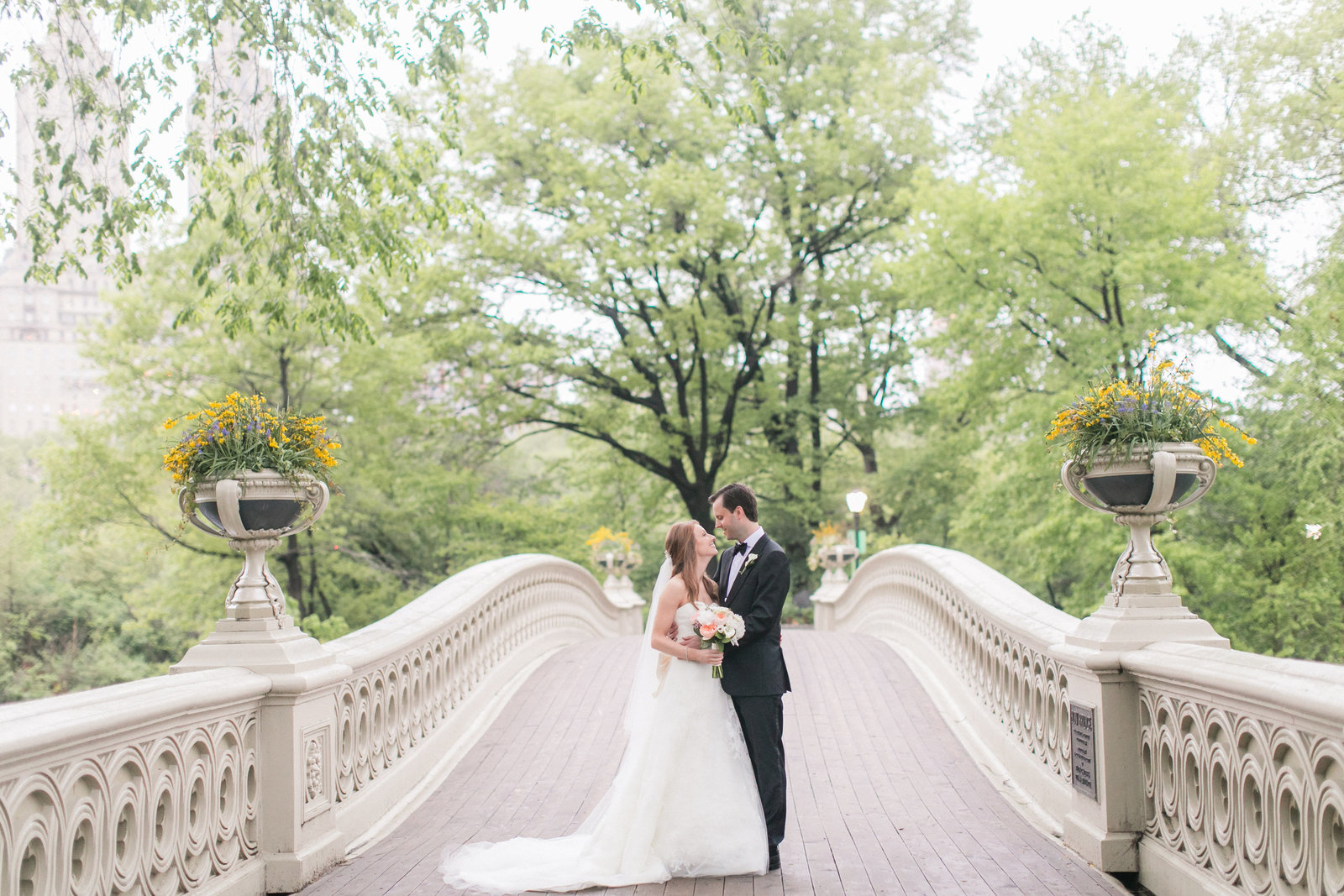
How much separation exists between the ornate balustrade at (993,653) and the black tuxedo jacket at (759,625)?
1743 millimetres

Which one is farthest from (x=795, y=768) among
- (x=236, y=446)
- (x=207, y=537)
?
(x=207, y=537)

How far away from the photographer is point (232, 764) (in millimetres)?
4859

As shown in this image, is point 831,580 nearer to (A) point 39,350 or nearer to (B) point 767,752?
(B) point 767,752

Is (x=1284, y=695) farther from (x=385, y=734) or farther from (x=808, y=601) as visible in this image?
(x=808, y=601)

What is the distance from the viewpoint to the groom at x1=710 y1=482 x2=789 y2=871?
5438 millimetres

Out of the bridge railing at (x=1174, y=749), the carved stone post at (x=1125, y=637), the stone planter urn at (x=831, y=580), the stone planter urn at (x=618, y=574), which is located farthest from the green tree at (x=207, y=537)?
the carved stone post at (x=1125, y=637)

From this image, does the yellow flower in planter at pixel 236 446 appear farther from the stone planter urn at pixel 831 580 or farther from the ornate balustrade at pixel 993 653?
the stone planter urn at pixel 831 580

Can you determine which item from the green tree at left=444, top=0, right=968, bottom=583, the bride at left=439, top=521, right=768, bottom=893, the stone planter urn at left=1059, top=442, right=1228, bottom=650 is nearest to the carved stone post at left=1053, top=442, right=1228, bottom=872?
the stone planter urn at left=1059, top=442, right=1228, bottom=650

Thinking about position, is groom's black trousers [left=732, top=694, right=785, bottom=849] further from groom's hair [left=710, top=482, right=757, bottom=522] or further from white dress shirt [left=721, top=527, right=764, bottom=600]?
groom's hair [left=710, top=482, right=757, bottom=522]

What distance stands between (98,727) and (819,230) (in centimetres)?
2752

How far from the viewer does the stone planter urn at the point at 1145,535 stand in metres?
5.27

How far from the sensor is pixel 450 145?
10320 millimetres

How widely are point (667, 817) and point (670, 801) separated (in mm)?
77

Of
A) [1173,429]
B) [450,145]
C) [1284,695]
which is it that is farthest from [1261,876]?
[450,145]
